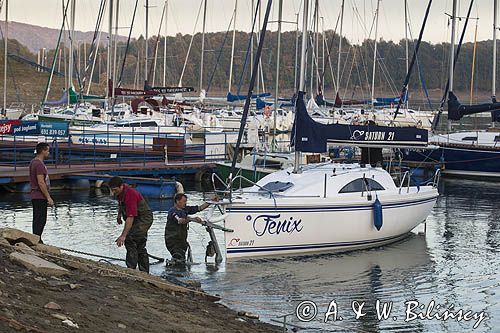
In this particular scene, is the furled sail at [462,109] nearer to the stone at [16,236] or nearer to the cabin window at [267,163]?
the cabin window at [267,163]

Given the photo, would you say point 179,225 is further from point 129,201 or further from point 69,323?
point 69,323

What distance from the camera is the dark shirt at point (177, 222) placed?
1788 centimetres

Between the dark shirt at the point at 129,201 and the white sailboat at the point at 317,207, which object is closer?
the dark shirt at the point at 129,201

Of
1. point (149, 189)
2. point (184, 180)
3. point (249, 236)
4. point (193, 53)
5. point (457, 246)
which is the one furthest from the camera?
point (193, 53)

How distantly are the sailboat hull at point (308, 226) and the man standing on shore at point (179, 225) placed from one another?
4.10ft

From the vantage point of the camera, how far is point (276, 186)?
69.4 ft

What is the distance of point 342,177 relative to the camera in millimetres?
21406

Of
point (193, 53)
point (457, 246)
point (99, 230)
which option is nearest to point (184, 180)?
point (99, 230)

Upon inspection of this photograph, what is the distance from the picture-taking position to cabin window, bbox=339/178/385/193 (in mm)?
21281

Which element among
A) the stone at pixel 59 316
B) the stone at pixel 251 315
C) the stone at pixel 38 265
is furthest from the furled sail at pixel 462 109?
the stone at pixel 59 316

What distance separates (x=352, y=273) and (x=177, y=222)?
4.00 meters

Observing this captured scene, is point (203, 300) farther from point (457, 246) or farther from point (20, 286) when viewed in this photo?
point (457, 246)

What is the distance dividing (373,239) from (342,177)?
1795 mm

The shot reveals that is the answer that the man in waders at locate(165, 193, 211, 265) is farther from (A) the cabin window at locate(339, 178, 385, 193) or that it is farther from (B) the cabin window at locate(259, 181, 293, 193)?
(A) the cabin window at locate(339, 178, 385, 193)
